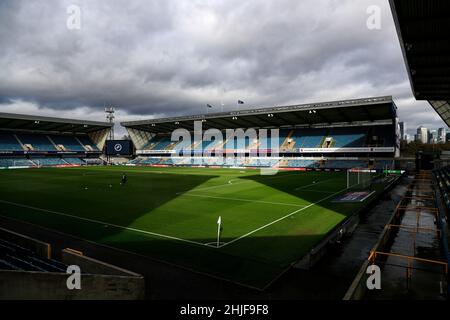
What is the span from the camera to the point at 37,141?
8694 centimetres

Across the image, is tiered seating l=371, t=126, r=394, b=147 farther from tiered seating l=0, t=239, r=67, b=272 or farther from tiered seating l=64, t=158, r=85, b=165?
tiered seating l=64, t=158, r=85, b=165

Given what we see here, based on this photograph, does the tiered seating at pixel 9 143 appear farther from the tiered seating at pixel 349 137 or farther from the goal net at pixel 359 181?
the tiered seating at pixel 349 137

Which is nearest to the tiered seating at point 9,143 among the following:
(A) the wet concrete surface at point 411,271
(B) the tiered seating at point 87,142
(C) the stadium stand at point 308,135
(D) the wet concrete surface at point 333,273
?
(B) the tiered seating at point 87,142

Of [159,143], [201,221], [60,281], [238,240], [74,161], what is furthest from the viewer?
[159,143]

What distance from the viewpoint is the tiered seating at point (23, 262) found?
9203 mm

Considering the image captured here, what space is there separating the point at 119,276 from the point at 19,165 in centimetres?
8488

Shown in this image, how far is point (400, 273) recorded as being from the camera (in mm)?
10570

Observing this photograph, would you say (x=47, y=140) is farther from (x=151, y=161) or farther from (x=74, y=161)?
(x=151, y=161)

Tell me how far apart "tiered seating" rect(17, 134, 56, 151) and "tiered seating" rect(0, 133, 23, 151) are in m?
2.00

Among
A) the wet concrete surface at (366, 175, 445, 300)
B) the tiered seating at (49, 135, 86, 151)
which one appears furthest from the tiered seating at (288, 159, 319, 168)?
the tiered seating at (49, 135, 86, 151)

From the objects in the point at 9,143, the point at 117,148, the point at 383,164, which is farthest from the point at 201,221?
the point at 117,148

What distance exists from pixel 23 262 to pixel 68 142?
9581 cm

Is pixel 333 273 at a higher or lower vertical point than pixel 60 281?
lower
